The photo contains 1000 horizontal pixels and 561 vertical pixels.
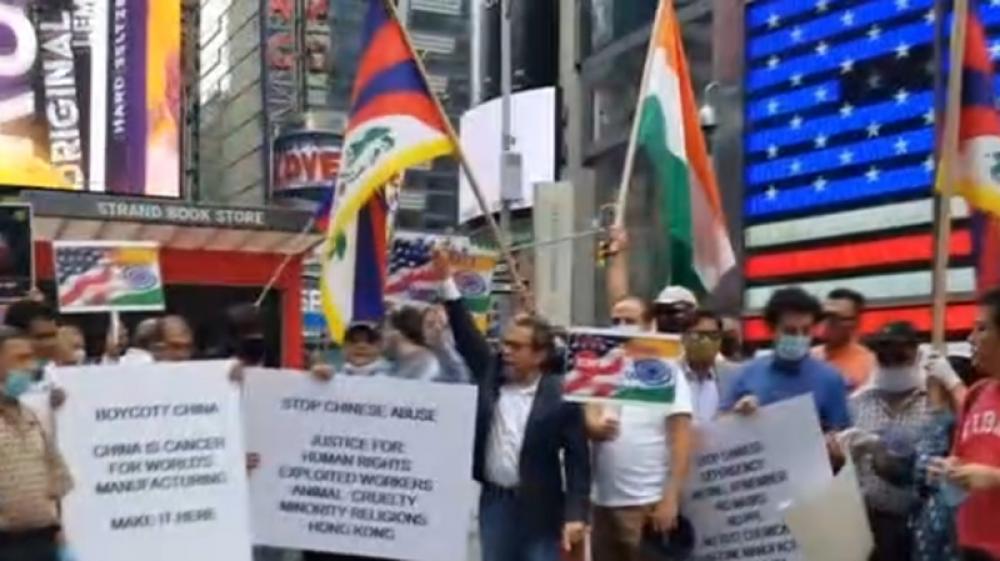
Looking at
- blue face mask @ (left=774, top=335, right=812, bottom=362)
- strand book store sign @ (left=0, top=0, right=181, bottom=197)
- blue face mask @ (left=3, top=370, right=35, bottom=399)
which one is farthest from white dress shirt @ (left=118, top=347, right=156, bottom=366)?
strand book store sign @ (left=0, top=0, right=181, bottom=197)

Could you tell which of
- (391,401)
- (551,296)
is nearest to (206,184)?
(551,296)

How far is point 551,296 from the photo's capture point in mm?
18562

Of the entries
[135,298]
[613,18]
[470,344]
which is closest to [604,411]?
[470,344]

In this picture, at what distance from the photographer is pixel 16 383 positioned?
7707mm

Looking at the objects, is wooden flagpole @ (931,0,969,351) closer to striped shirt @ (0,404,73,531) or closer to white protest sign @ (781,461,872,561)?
white protest sign @ (781,461,872,561)

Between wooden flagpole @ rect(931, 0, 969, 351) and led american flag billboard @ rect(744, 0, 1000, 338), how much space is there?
8.47m

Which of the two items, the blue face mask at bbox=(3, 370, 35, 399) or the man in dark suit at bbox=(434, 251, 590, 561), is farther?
the man in dark suit at bbox=(434, 251, 590, 561)

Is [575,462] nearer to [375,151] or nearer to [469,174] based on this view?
[469,174]

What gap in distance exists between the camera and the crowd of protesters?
770cm

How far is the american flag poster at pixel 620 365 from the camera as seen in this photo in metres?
8.23

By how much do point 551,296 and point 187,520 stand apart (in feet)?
33.3

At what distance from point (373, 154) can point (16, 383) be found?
4.00m

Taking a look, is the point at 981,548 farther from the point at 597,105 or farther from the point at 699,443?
the point at 597,105

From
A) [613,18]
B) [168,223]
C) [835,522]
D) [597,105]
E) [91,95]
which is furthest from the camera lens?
[91,95]
